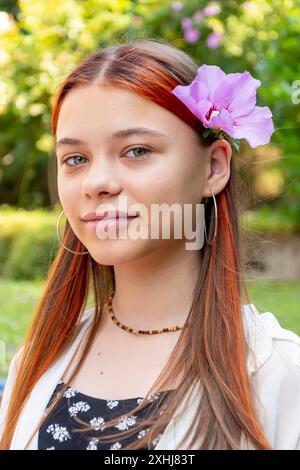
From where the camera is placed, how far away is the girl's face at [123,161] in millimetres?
1395

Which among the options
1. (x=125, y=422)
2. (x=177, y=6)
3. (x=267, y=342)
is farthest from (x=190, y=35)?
(x=125, y=422)

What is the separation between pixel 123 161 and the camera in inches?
55.4

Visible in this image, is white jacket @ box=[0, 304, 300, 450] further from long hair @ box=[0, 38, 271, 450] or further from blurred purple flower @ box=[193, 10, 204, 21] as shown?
blurred purple flower @ box=[193, 10, 204, 21]

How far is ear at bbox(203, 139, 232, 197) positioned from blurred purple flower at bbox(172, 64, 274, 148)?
0.05 m

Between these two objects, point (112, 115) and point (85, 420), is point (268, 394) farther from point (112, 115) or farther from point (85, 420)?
point (112, 115)

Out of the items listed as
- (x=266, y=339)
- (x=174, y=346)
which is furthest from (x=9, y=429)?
(x=266, y=339)

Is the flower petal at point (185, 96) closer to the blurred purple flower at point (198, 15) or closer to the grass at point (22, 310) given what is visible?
the grass at point (22, 310)

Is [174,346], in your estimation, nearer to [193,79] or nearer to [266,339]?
[266,339]

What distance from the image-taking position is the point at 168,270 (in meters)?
1.53

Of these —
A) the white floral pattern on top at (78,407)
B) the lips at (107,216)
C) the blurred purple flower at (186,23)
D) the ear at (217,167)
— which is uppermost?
the blurred purple flower at (186,23)

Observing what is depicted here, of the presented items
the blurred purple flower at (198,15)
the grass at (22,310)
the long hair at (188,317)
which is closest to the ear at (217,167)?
the long hair at (188,317)

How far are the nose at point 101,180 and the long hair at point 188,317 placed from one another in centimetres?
16

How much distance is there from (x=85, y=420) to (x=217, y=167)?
59 centimetres

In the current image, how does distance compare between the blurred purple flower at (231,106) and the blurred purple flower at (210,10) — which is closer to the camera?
the blurred purple flower at (231,106)
